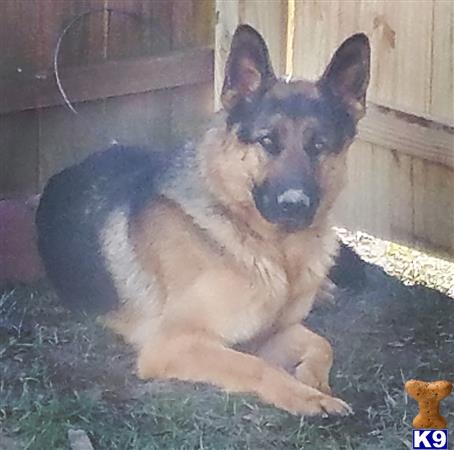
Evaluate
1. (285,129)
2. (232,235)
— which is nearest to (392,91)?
(285,129)

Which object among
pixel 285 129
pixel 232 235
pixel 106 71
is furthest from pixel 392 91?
pixel 106 71

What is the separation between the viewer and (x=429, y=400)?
1.73m

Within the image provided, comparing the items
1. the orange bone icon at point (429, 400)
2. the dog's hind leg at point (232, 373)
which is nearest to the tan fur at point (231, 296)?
the dog's hind leg at point (232, 373)

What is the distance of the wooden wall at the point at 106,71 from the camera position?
1764 mm

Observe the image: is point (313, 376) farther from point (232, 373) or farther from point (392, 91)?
point (392, 91)

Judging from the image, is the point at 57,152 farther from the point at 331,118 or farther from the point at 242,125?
the point at 331,118

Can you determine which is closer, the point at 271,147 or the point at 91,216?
the point at 271,147

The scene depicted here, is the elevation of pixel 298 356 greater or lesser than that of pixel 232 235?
lesser

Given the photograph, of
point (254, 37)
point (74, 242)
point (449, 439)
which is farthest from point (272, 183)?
point (449, 439)

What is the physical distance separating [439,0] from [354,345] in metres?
0.53

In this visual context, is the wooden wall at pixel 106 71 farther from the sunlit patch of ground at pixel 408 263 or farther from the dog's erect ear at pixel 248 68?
the sunlit patch of ground at pixel 408 263

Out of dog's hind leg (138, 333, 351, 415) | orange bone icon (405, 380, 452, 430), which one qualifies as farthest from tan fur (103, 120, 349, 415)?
orange bone icon (405, 380, 452, 430)

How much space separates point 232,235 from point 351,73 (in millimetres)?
293
